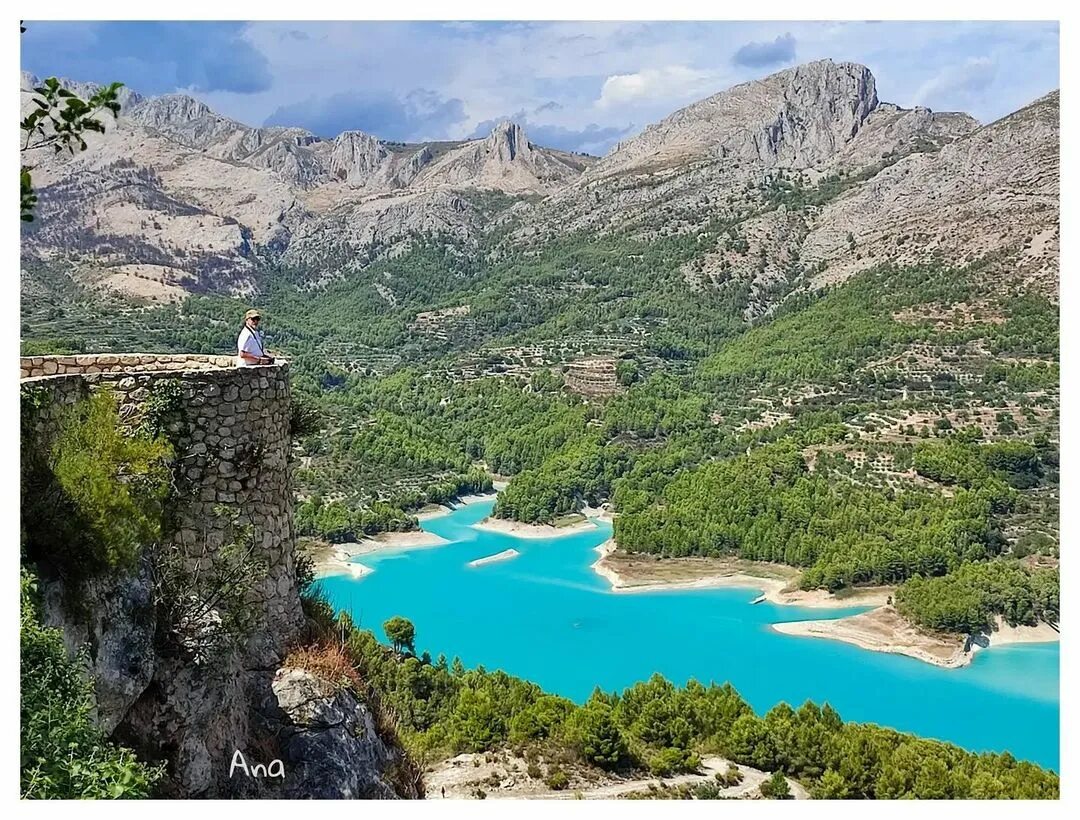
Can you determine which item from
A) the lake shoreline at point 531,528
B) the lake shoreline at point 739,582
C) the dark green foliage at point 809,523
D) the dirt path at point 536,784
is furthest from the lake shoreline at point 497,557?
the dirt path at point 536,784

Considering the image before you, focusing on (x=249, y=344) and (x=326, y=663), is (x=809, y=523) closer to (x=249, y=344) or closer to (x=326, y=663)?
(x=326, y=663)

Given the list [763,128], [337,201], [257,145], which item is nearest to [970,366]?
[763,128]

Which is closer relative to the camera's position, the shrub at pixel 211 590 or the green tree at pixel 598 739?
the shrub at pixel 211 590

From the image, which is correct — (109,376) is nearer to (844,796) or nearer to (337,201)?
(844,796)

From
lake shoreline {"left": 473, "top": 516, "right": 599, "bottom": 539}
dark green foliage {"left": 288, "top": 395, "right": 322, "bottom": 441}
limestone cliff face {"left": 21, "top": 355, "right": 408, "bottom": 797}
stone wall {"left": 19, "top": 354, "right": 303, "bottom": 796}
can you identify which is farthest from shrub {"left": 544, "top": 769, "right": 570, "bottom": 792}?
lake shoreline {"left": 473, "top": 516, "right": 599, "bottom": 539}

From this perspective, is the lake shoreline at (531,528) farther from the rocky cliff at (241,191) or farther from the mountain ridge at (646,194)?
the rocky cliff at (241,191)

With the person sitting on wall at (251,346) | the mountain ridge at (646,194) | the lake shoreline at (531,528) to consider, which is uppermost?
the mountain ridge at (646,194)
